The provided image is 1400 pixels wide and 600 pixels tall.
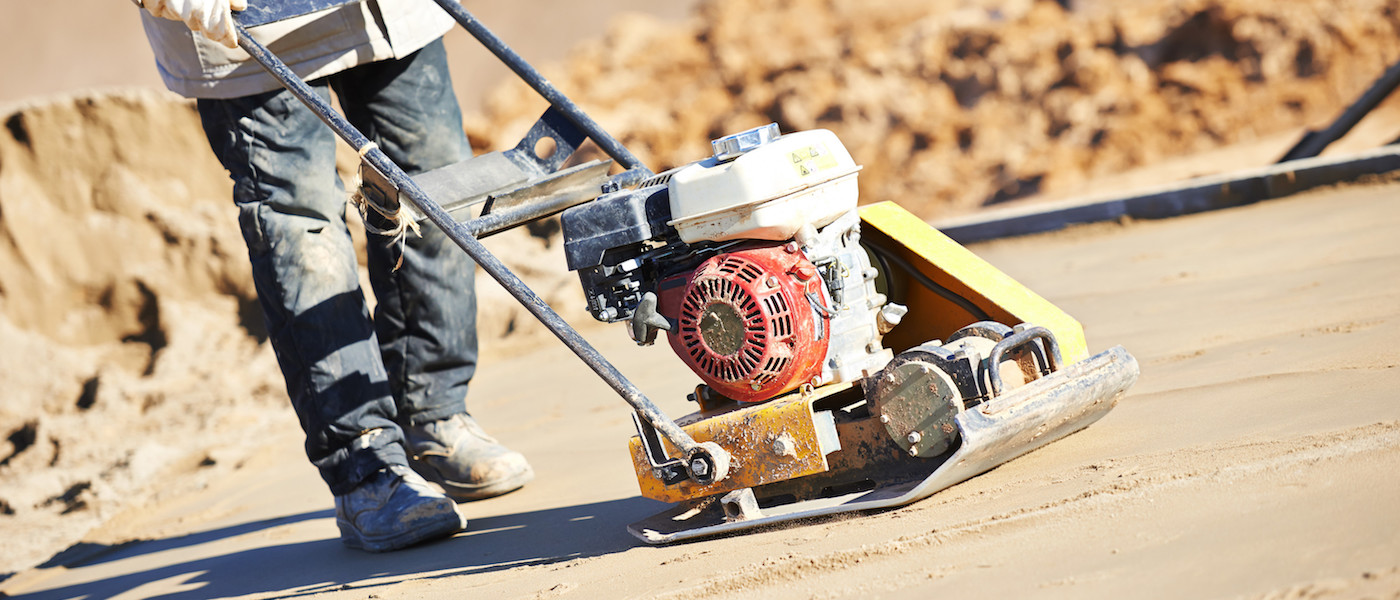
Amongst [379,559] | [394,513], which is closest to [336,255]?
[394,513]

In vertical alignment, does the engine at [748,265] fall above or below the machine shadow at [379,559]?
above

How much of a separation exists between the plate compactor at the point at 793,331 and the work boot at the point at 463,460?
0.76 metres

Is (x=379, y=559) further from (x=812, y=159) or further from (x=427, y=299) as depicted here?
(x=812, y=159)

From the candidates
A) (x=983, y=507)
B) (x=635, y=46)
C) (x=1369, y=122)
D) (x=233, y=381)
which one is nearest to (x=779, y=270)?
(x=983, y=507)

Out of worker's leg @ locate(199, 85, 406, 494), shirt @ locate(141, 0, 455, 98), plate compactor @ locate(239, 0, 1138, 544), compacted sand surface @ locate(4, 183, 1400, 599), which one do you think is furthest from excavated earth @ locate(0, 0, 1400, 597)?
shirt @ locate(141, 0, 455, 98)

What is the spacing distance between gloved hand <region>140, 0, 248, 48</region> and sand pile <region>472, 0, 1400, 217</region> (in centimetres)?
706

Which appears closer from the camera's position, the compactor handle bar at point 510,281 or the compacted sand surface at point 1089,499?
the compacted sand surface at point 1089,499

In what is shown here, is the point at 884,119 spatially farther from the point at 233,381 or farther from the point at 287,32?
the point at 287,32

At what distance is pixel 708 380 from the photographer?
2387mm

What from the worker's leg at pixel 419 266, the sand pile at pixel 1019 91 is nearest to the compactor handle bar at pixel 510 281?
the worker's leg at pixel 419 266

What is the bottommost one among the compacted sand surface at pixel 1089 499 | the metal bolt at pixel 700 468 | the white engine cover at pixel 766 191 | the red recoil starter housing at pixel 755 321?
the compacted sand surface at pixel 1089 499

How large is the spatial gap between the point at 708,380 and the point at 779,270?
28 cm

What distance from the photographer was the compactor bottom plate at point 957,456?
2139mm

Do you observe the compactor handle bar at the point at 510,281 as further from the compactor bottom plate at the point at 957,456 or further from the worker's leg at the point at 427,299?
the worker's leg at the point at 427,299
